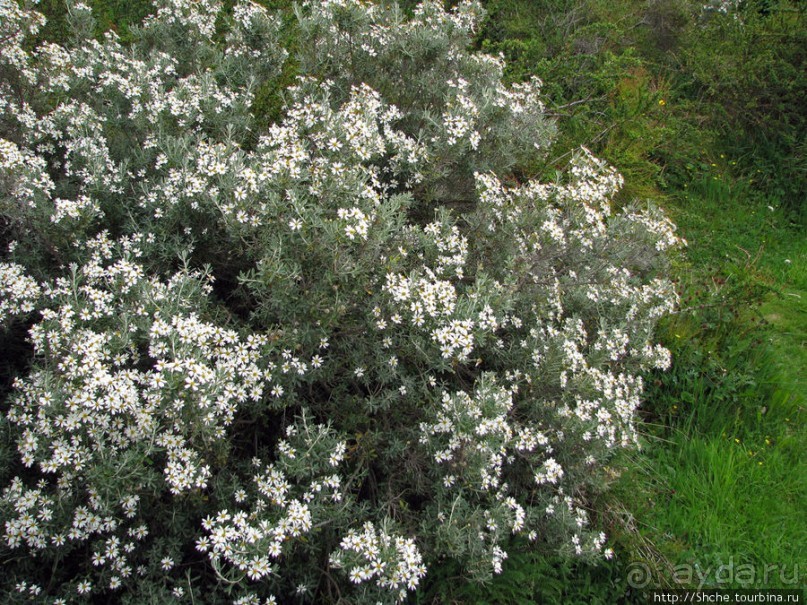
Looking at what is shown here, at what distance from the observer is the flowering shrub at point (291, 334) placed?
88.0 inches

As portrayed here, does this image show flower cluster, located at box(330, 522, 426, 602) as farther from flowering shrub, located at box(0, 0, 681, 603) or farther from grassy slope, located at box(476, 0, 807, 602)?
grassy slope, located at box(476, 0, 807, 602)

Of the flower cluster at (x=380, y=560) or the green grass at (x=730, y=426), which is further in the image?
the green grass at (x=730, y=426)

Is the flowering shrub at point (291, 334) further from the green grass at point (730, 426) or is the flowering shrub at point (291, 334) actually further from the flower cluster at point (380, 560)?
the green grass at point (730, 426)

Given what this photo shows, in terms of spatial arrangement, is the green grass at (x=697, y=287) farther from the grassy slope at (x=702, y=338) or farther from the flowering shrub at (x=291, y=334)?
the flowering shrub at (x=291, y=334)

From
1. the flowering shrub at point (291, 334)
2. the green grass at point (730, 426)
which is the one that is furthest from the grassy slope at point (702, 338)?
the flowering shrub at point (291, 334)


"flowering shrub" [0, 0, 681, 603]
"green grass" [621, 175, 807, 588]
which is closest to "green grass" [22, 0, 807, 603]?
"green grass" [621, 175, 807, 588]

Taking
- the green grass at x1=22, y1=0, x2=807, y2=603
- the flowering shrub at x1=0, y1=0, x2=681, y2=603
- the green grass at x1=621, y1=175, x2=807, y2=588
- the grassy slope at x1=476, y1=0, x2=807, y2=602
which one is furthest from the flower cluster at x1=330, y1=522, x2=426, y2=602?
the green grass at x1=621, y1=175, x2=807, y2=588

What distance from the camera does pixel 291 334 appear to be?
253cm

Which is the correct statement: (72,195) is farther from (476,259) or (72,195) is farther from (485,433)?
(485,433)

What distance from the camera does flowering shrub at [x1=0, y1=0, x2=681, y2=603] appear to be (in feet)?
7.34

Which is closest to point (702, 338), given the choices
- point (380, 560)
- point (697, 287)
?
point (697, 287)

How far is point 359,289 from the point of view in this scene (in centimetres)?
260

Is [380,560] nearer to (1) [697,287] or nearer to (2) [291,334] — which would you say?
(2) [291,334]

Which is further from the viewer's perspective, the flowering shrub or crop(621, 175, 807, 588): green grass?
crop(621, 175, 807, 588): green grass
